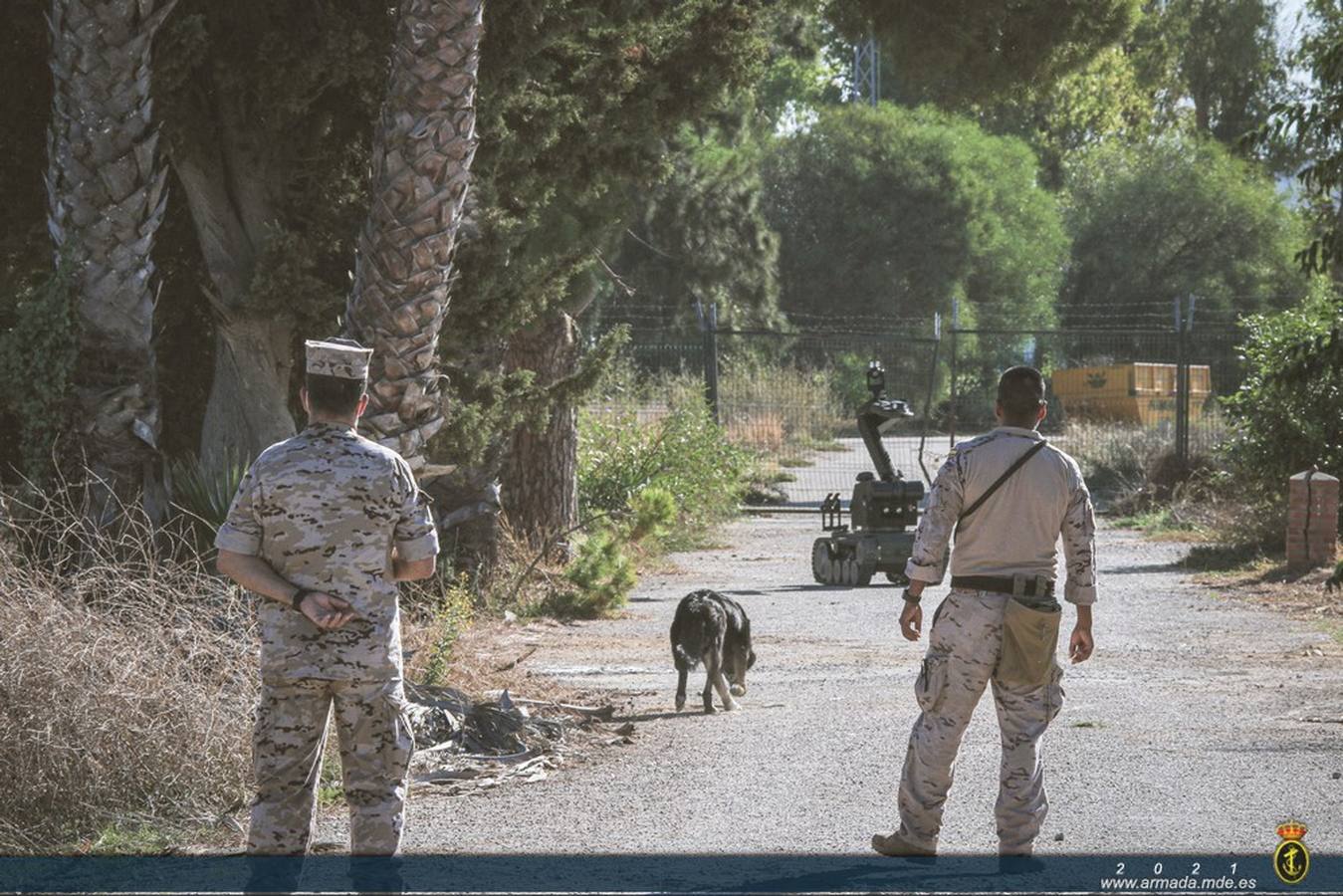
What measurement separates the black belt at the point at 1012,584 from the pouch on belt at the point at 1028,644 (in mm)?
97

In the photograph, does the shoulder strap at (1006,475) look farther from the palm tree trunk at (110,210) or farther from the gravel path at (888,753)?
the palm tree trunk at (110,210)

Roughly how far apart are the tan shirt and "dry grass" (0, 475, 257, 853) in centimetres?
296

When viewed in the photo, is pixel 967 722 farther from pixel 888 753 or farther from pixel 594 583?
pixel 594 583

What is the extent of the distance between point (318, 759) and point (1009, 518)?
2.53 metres

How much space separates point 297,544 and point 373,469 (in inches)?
12.6

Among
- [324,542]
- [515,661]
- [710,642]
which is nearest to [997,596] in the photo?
[324,542]

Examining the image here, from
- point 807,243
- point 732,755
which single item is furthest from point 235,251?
point 807,243

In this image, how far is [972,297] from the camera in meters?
55.2

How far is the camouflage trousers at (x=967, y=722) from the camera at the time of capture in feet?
20.8

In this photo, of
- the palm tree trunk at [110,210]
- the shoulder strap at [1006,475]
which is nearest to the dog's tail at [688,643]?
the palm tree trunk at [110,210]

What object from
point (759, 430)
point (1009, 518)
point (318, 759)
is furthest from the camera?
point (759, 430)

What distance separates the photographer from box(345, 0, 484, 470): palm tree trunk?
31.9 ft

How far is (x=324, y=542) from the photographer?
5.52 meters

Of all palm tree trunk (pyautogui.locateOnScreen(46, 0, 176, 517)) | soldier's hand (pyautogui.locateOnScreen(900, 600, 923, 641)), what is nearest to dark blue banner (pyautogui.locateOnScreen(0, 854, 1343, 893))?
soldier's hand (pyautogui.locateOnScreen(900, 600, 923, 641))
